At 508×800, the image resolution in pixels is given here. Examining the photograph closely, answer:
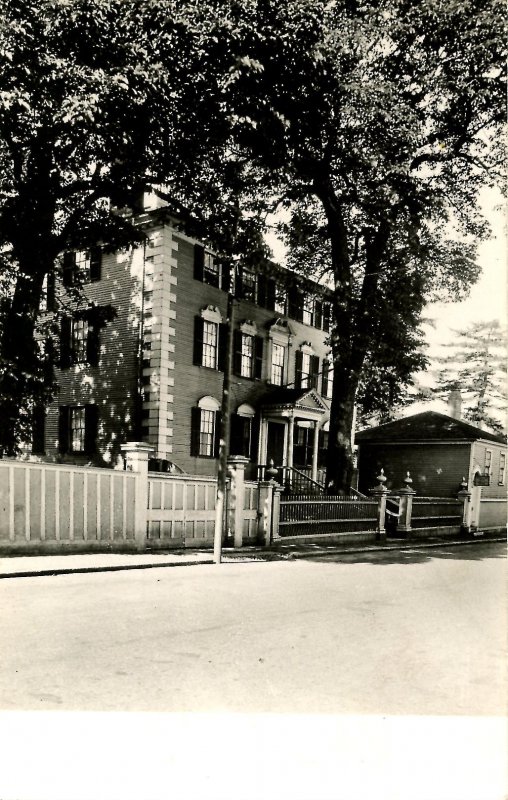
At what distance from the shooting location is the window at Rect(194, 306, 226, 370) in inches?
922

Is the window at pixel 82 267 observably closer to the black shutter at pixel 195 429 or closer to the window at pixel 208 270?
the window at pixel 208 270

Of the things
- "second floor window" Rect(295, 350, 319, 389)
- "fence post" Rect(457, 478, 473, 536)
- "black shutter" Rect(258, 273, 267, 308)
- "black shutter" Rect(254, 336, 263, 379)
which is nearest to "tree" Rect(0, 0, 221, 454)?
"black shutter" Rect(258, 273, 267, 308)

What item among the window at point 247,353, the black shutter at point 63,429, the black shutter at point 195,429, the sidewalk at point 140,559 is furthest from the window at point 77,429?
the sidewalk at point 140,559

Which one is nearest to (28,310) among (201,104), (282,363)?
(201,104)

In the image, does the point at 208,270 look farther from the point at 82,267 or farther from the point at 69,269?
the point at 69,269

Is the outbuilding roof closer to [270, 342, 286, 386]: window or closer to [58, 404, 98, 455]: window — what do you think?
[270, 342, 286, 386]: window

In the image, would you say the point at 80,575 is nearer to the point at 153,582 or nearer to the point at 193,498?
the point at 153,582

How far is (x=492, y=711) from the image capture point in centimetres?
468

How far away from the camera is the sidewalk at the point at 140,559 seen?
10469 millimetres

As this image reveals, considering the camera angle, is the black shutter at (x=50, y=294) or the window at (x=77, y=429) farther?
the black shutter at (x=50, y=294)

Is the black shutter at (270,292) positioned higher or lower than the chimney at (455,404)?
higher

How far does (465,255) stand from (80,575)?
65.6ft

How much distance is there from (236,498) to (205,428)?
8.48m

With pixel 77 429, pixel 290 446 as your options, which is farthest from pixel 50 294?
pixel 290 446
